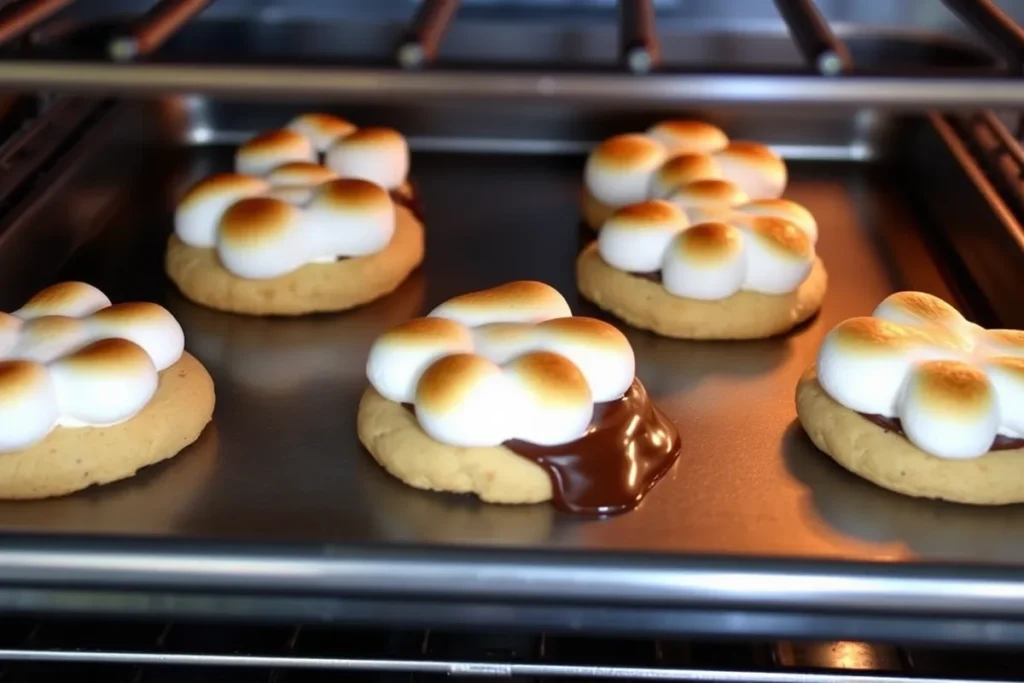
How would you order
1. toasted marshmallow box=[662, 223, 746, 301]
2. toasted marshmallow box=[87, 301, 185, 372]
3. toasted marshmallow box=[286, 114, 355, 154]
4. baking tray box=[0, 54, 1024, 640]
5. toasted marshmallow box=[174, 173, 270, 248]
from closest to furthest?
baking tray box=[0, 54, 1024, 640] → toasted marshmallow box=[87, 301, 185, 372] → toasted marshmallow box=[662, 223, 746, 301] → toasted marshmallow box=[174, 173, 270, 248] → toasted marshmallow box=[286, 114, 355, 154]

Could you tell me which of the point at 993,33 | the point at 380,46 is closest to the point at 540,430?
the point at 993,33

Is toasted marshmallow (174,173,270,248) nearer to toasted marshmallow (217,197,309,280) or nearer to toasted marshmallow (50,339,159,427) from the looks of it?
toasted marshmallow (217,197,309,280)

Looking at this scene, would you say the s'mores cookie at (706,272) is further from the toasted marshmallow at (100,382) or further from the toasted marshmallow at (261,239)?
the toasted marshmallow at (100,382)

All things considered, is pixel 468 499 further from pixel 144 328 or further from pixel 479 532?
pixel 144 328

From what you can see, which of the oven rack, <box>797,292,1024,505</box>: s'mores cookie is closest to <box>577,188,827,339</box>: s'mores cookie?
<box>797,292,1024,505</box>: s'mores cookie

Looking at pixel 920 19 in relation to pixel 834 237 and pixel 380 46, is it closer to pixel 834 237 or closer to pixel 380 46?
pixel 834 237

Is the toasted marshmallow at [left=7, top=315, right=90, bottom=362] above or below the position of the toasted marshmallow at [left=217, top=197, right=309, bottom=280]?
above

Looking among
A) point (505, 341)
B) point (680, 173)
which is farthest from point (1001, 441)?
point (680, 173)
